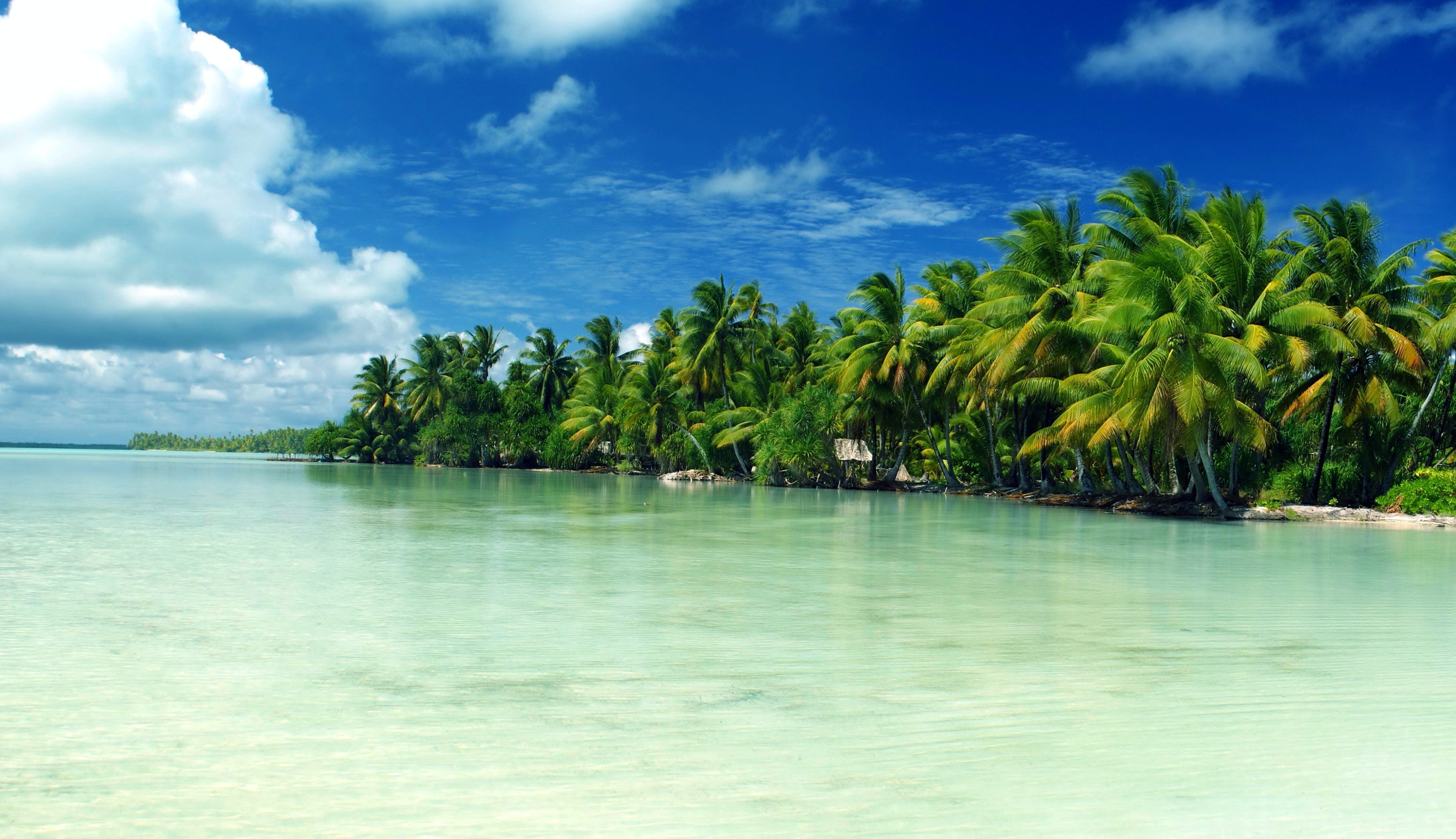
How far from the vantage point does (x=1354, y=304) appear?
20.2m

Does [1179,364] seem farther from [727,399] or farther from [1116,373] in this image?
[727,399]

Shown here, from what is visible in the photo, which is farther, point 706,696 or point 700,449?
point 700,449

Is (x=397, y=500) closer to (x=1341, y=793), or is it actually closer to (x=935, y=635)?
(x=935, y=635)

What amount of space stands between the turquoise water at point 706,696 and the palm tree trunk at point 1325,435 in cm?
1122

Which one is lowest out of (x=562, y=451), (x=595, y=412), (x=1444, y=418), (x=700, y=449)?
(x=562, y=451)

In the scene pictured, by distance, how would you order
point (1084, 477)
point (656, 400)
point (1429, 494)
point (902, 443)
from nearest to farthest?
point (1429, 494)
point (1084, 477)
point (902, 443)
point (656, 400)

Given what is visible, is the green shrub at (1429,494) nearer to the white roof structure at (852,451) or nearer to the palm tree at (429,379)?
the white roof structure at (852,451)

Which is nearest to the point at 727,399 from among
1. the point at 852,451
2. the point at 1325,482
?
the point at 852,451

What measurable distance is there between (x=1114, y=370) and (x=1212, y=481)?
315cm

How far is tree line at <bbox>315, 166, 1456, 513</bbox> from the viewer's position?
62.7ft

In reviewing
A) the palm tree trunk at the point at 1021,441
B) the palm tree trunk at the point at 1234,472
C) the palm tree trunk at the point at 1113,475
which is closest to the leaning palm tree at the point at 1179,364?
the palm tree trunk at the point at 1234,472

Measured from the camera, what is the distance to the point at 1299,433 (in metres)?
24.0

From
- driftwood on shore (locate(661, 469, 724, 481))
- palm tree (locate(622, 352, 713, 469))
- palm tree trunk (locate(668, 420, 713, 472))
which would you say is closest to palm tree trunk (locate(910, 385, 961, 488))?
driftwood on shore (locate(661, 469, 724, 481))

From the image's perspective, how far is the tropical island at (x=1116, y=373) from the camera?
1909 centimetres
